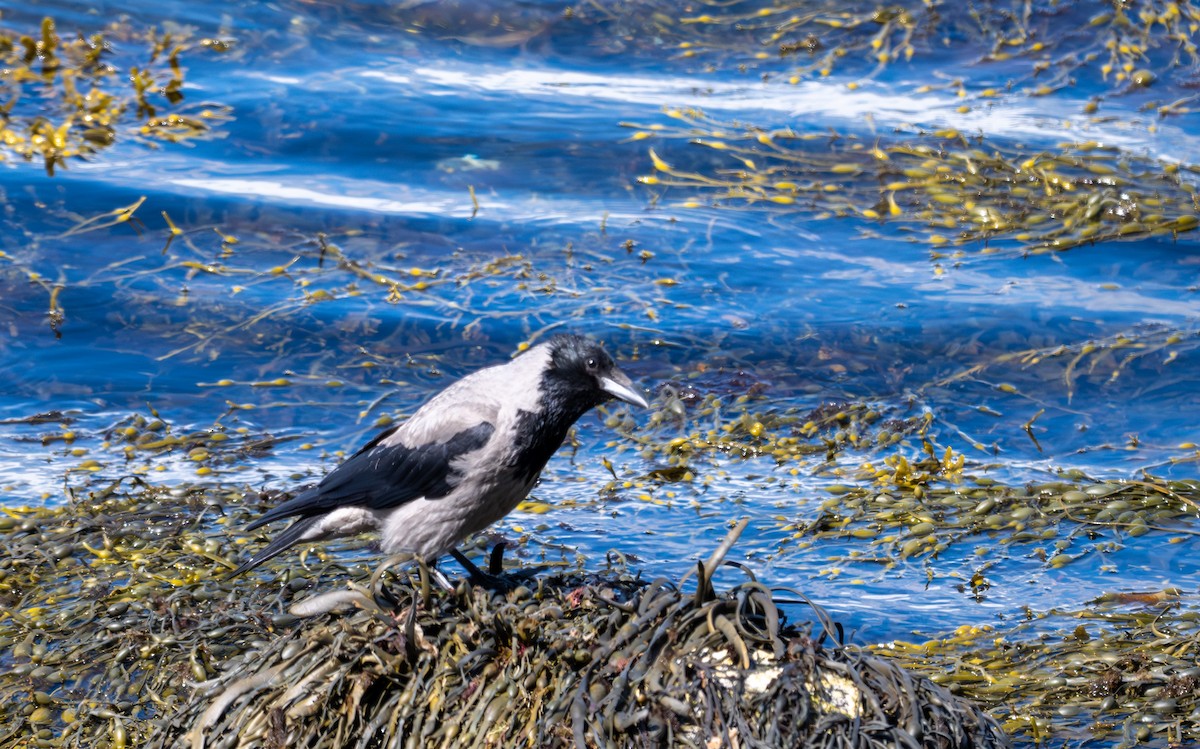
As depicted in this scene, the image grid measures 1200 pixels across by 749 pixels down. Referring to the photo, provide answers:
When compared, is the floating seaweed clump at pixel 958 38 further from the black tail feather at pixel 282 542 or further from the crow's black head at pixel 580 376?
the black tail feather at pixel 282 542

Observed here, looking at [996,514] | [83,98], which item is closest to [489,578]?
[996,514]

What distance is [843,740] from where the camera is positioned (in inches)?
143

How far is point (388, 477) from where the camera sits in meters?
5.17

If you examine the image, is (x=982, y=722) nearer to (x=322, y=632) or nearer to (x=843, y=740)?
(x=843, y=740)

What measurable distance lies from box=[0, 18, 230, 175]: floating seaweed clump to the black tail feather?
19.9 ft

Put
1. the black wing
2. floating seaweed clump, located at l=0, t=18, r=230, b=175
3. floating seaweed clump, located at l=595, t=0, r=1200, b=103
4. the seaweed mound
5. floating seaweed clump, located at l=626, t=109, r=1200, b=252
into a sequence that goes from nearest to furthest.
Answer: the seaweed mound
the black wing
floating seaweed clump, located at l=626, t=109, r=1200, b=252
floating seaweed clump, located at l=0, t=18, r=230, b=175
floating seaweed clump, located at l=595, t=0, r=1200, b=103

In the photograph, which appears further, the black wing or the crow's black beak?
the crow's black beak

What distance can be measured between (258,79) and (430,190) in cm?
229

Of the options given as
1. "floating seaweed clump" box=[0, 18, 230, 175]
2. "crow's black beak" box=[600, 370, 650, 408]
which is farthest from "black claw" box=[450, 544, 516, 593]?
"floating seaweed clump" box=[0, 18, 230, 175]

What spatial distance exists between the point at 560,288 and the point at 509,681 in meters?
5.22

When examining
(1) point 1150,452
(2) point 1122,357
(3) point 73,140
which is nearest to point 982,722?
(1) point 1150,452

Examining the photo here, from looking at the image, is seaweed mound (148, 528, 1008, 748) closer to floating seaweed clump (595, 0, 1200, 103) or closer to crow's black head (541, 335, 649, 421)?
crow's black head (541, 335, 649, 421)

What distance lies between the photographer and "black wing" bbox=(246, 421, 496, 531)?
4.95m

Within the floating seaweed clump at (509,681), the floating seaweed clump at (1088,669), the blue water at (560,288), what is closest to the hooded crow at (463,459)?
the floating seaweed clump at (509,681)
